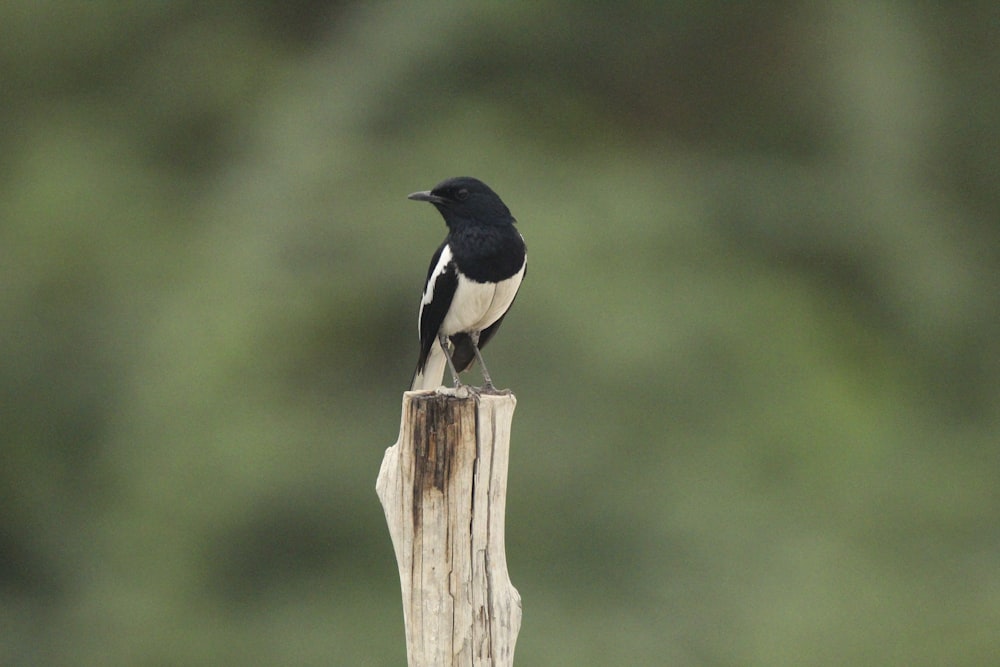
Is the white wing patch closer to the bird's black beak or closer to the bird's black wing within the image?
the bird's black wing

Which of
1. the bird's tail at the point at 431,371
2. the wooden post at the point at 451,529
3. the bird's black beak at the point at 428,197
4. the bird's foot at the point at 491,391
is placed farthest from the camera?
the bird's tail at the point at 431,371

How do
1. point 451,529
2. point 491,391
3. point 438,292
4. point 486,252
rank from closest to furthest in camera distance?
point 451,529 < point 491,391 < point 486,252 < point 438,292

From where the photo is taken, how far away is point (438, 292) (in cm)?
465

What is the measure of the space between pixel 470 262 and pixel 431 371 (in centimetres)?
72

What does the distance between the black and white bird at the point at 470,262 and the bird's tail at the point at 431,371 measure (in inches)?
11.4

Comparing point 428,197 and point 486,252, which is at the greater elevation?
point 428,197

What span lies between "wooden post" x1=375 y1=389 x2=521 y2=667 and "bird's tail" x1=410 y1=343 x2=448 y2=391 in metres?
1.33

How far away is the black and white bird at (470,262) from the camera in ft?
15.0

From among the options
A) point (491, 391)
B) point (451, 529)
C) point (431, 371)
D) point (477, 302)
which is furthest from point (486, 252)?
point (451, 529)

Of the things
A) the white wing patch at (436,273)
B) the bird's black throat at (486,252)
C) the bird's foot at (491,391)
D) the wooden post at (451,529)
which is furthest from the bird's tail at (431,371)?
the wooden post at (451,529)

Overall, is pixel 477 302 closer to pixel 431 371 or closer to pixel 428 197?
pixel 428 197

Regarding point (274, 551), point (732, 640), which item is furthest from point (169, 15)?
point (732, 640)

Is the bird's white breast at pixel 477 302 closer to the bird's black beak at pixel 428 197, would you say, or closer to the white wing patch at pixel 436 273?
the white wing patch at pixel 436 273

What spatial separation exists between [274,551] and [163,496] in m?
0.87
